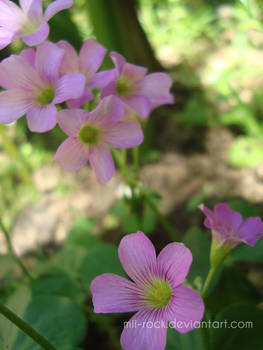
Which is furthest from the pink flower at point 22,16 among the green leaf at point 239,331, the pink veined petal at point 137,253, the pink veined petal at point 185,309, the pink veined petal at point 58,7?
the green leaf at point 239,331

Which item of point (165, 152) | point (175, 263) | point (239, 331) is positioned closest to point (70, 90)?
point (175, 263)

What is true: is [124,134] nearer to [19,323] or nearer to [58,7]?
[58,7]

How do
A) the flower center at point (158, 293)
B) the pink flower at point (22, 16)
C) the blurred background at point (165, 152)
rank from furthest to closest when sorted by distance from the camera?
the blurred background at point (165, 152), the pink flower at point (22, 16), the flower center at point (158, 293)

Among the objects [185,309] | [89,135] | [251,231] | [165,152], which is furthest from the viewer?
Answer: [165,152]

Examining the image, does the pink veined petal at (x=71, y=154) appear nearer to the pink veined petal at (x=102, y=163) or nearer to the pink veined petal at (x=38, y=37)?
the pink veined petal at (x=102, y=163)

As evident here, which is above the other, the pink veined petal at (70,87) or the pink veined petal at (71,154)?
the pink veined petal at (70,87)

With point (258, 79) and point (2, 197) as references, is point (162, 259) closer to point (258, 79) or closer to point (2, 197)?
point (2, 197)
